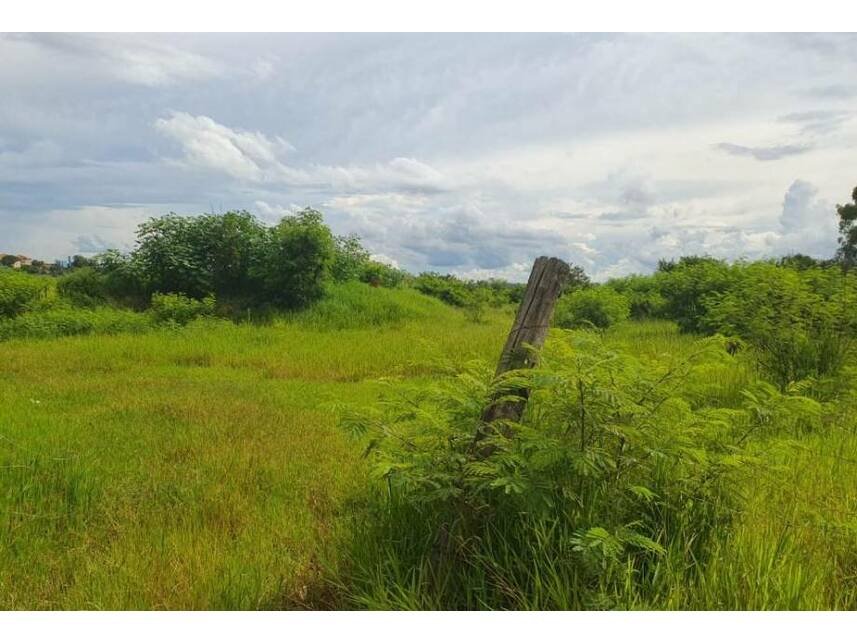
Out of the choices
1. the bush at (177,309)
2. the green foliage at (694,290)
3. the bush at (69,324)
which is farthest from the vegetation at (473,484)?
the bush at (177,309)

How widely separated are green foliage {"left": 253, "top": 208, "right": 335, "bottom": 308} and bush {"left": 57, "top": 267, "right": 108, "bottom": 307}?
5823mm

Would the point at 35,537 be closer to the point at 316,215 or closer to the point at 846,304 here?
the point at 846,304

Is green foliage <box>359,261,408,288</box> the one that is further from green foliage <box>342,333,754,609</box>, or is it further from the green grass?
green foliage <box>342,333,754,609</box>

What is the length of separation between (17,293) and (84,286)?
2.46 meters

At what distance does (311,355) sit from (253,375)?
2079 mm

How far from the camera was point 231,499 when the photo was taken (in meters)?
5.32

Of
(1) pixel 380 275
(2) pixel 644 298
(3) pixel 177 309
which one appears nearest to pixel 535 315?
(3) pixel 177 309

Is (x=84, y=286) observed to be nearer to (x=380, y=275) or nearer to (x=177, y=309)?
(x=177, y=309)

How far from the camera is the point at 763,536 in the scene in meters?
3.76

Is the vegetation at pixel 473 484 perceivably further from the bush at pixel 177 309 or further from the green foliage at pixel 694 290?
the bush at pixel 177 309

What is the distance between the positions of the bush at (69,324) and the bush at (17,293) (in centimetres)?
101

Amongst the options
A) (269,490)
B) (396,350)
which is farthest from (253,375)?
(269,490)

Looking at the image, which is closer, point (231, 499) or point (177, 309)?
point (231, 499)

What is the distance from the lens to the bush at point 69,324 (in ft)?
56.0
